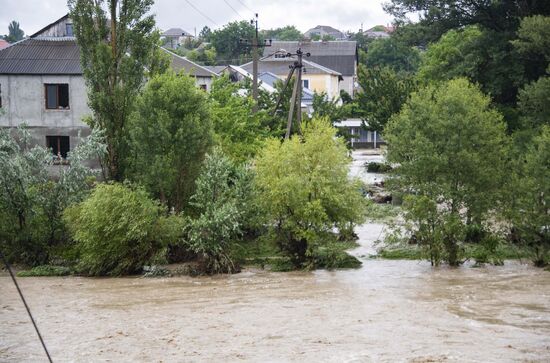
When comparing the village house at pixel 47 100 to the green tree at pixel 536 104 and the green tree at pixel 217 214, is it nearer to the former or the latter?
the green tree at pixel 217 214

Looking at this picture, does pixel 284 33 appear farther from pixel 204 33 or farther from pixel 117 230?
pixel 117 230

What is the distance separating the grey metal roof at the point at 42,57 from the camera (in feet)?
123

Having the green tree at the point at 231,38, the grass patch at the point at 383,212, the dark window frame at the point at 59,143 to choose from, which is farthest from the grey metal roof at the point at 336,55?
the dark window frame at the point at 59,143

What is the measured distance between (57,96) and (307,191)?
15.7 metres

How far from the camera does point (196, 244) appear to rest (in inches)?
1088

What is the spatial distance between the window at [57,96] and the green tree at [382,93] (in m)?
24.5

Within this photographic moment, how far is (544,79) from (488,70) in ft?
23.4

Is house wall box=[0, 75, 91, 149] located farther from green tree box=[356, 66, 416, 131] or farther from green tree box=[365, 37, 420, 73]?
green tree box=[365, 37, 420, 73]

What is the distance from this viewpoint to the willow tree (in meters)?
31.3

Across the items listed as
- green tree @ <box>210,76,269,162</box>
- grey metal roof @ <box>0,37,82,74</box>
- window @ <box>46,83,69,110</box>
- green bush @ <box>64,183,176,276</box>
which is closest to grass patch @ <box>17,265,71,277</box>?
green bush @ <box>64,183,176,276</box>

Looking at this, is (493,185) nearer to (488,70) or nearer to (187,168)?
(187,168)

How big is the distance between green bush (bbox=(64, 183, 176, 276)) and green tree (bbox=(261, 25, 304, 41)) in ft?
473

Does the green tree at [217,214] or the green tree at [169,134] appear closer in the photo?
the green tree at [217,214]

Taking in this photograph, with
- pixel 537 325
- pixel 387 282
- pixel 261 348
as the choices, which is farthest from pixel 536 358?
pixel 387 282
